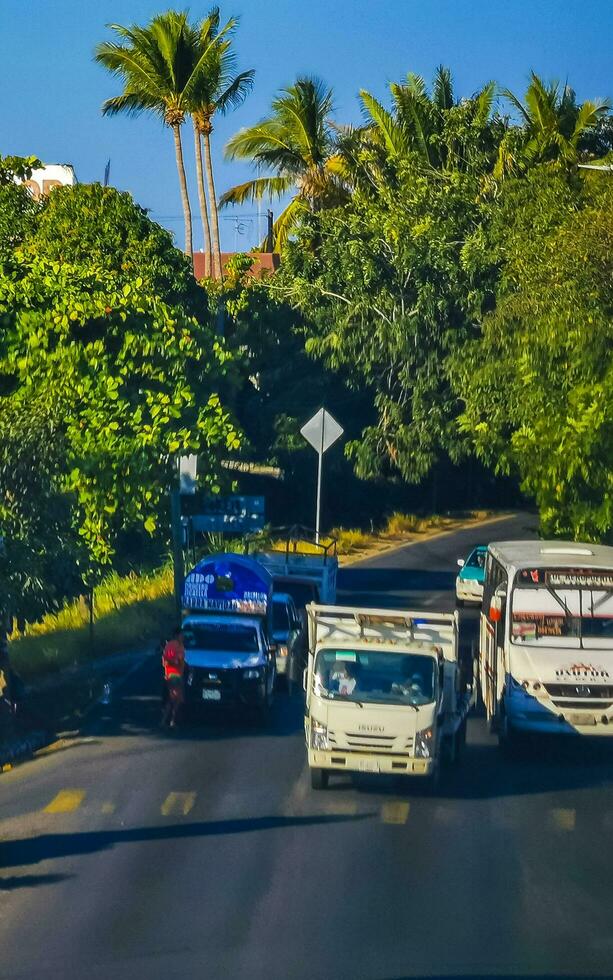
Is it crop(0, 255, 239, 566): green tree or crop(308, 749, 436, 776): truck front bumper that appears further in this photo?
crop(0, 255, 239, 566): green tree

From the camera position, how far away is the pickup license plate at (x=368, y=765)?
702 inches

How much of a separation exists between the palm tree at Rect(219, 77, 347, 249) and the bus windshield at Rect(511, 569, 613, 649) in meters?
34.1

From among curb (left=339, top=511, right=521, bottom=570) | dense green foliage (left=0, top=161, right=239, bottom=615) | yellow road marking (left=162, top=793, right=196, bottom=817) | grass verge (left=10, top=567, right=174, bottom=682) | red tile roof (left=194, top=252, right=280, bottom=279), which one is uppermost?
red tile roof (left=194, top=252, right=280, bottom=279)

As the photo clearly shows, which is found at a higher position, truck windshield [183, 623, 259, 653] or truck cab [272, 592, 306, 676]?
truck windshield [183, 623, 259, 653]

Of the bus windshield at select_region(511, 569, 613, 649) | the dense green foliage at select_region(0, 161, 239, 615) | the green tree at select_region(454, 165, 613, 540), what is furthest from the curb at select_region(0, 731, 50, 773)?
the green tree at select_region(454, 165, 613, 540)

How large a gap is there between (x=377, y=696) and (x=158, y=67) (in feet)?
122

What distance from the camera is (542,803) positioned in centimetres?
1820

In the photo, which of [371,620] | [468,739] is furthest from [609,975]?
[468,739]

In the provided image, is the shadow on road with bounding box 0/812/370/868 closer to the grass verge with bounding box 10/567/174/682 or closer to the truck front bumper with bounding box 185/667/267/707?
the truck front bumper with bounding box 185/667/267/707

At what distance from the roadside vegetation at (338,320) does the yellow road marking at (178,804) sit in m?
5.27

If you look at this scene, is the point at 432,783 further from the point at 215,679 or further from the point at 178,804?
the point at 215,679

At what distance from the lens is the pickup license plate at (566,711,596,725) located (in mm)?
20188

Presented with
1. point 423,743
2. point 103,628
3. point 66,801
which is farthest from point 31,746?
point 103,628

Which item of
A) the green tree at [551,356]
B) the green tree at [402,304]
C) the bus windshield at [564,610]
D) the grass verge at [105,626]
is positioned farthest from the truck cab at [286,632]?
the green tree at [402,304]
